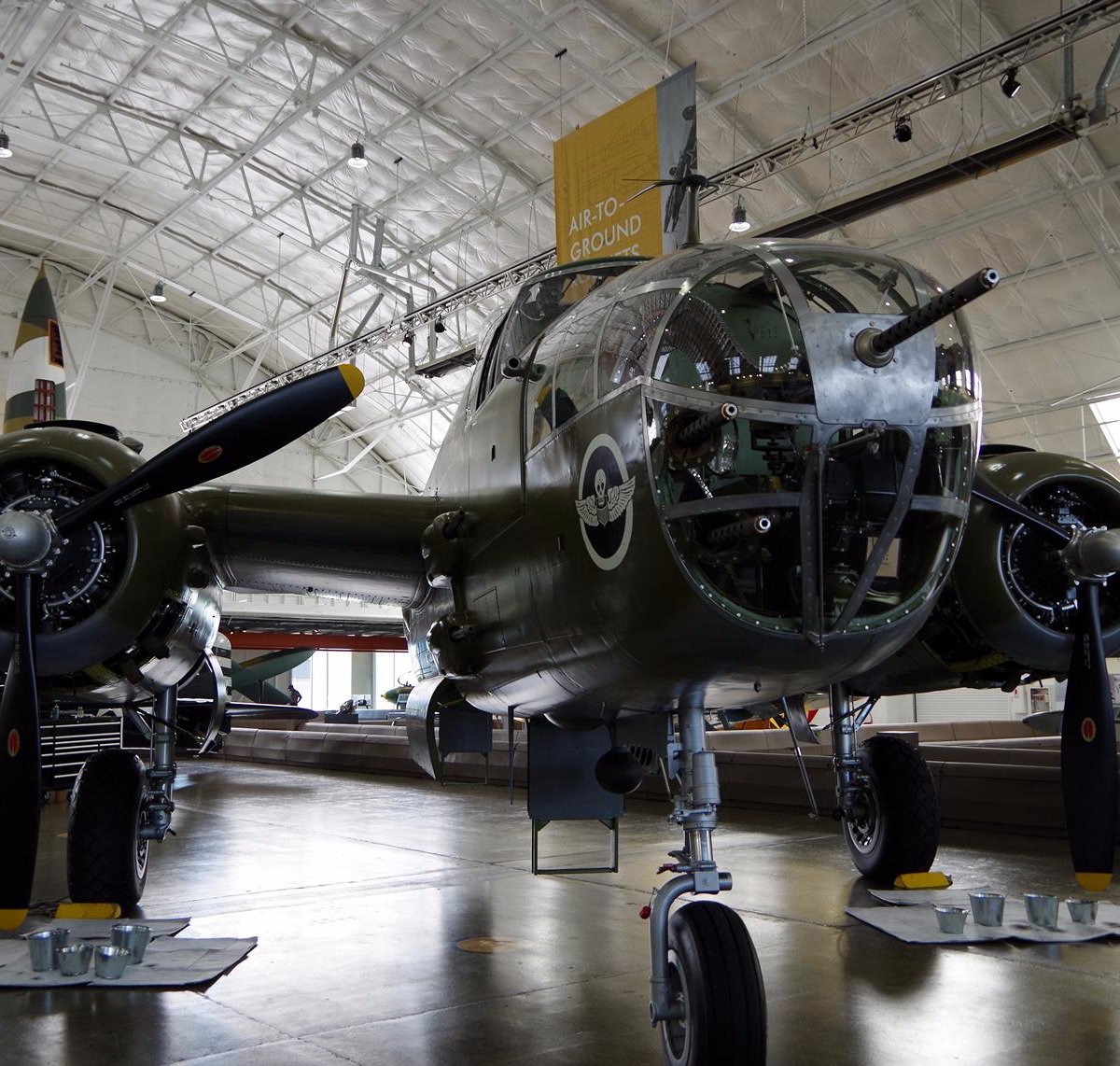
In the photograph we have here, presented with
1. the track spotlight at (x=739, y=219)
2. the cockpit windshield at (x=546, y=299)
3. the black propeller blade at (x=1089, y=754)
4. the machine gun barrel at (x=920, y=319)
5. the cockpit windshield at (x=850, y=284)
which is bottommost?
the black propeller blade at (x=1089, y=754)

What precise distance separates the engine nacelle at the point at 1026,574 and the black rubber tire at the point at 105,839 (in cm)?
539

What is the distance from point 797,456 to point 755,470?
0.15m

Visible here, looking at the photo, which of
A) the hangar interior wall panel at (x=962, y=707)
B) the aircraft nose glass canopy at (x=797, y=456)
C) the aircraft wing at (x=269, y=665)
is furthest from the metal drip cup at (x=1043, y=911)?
the hangar interior wall panel at (x=962, y=707)

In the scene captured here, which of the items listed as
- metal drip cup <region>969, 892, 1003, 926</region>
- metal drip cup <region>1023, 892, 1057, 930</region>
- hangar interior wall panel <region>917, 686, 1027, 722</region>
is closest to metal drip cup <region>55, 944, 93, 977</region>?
metal drip cup <region>969, 892, 1003, 926</region>

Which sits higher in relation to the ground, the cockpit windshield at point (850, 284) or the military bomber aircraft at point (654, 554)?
the cockpit windshield at point (850, 284)

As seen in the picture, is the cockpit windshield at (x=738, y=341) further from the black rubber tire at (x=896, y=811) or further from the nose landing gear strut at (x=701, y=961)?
the black rubber tire at (x=896, y=811)

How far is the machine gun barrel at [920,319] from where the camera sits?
329 cm

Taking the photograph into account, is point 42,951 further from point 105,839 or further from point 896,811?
point 896,811

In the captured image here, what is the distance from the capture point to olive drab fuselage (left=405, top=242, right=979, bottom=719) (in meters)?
3.78

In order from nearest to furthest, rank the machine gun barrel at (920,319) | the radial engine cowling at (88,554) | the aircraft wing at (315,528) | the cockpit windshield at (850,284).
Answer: the machine gun barrel at (920,319) < the cockpit windshield at (850,284) < the radial engine cowling at (88,554) < the aircraft wing at (315,528)

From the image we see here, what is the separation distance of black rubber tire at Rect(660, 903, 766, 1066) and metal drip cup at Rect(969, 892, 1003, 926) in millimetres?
2968

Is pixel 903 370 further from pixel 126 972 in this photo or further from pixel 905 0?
pixel 905 0

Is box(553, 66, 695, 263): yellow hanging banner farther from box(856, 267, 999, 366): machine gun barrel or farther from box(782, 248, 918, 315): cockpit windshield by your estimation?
box(856, 267, 999, 366): machine gun barrel

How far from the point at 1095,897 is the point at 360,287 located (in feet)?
88.6
